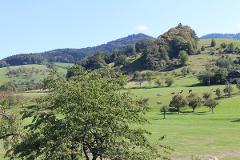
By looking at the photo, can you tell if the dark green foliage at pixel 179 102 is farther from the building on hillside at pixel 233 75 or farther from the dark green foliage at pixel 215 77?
the building on hillside at pixel 233 75

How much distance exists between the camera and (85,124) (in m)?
30.5

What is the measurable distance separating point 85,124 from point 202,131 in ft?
208

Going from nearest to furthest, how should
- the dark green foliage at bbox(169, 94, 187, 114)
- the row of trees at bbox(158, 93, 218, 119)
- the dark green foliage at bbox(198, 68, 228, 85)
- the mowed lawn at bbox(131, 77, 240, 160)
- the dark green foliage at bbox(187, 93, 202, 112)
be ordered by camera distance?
1. the mowed lawn at bbox(131, 77, 240, 160)
2. the row of trees at bbox(158, 93, 218, 119)
3. the dark green foliage at bbox(187, 93, 202, 112)
4. the dark green foliage at bbox(169, 94, 187, 114)
5. the dark green foliage at bbox(198, 68, 228, 85)

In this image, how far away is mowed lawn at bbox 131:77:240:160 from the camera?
213ft

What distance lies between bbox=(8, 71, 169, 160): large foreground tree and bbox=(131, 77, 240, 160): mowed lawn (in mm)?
13159

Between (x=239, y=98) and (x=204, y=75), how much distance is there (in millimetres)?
46287

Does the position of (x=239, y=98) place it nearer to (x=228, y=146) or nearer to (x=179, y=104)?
(x=179, y=104)

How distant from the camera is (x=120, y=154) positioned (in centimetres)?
3145

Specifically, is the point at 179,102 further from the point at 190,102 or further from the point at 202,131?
the point at 202,131

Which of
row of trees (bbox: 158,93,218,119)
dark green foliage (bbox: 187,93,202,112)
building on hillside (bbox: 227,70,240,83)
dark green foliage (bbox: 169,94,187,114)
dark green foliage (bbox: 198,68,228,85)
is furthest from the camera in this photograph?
building on hillside (bbox: 227,70,240,83)

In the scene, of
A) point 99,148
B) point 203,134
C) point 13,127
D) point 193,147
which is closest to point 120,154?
point 99,148

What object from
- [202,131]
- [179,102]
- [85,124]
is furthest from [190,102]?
[85,124]

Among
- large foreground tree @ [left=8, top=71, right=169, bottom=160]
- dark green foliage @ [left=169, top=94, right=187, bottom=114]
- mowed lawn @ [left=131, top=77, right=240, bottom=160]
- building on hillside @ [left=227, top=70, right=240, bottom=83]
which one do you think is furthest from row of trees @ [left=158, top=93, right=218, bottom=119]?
large foreground tree @ [left=8, top=71, right=169, bottom=160]

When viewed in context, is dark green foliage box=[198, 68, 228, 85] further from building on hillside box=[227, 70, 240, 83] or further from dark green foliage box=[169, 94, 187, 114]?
dark green foliage box=[169, 94, 187, 114]
